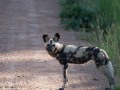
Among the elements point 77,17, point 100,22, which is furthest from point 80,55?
point 77,17

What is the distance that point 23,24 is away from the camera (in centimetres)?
1419

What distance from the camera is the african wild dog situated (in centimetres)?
676

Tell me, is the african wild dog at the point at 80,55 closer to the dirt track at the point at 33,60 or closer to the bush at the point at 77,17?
the dirt track at the point at 33,60

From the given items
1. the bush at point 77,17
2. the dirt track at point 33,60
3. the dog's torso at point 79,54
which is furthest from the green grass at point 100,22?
the dog's torso at point 79,54

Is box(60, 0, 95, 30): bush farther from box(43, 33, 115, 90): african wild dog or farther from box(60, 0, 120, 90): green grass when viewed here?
box(43, 33, 115, 90): african wild dog

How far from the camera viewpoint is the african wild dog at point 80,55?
676 cm

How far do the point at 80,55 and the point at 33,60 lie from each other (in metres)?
2.53

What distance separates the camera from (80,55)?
689 cm

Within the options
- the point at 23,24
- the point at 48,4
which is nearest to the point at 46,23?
the point at 23,24

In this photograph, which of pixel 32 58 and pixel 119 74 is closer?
pixel 119 74

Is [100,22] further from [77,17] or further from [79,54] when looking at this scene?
[79,54]

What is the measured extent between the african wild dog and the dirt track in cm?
53

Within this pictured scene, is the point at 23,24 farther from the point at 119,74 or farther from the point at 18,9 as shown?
the point at 119,74

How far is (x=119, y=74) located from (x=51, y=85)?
1.39 m
